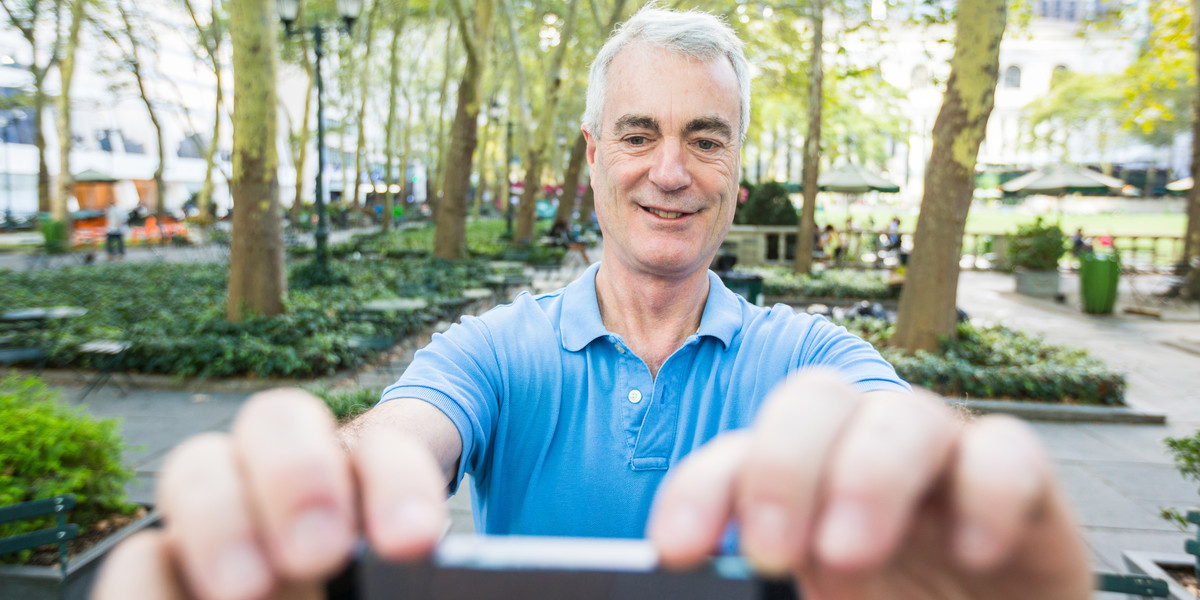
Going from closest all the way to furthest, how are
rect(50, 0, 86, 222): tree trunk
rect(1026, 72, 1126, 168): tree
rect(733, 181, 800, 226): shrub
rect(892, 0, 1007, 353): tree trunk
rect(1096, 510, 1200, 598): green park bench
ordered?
1. rect(1096, 510, 1200, 598): green park bench
2. rect(892, 0, 1007, 353): tree trunk
3. rect(50, 0, 86, 222): tree trunk
4. rect(733, 181, 800, 226): shrub
5. rect(1026, 72, 1126, 168): tree

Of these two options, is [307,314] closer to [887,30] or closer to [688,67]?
[688,67]

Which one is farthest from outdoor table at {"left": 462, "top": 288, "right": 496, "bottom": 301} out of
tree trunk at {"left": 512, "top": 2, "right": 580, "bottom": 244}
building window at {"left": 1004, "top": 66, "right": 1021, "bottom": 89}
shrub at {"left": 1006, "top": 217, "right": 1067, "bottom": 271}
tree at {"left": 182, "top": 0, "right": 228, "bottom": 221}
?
building window at {"left": 1004, "top": 66, "right": 1021, "bottom": 89}

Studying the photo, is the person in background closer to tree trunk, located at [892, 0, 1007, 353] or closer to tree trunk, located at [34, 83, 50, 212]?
tree trunk, located at [34, 83, 50, 212]

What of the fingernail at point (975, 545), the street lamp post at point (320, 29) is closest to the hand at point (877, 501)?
the fingernail at point (975, 545)

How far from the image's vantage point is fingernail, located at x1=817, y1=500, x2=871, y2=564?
467 mm

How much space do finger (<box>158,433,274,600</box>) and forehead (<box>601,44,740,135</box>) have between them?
4.50 ft

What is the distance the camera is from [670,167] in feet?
5.64

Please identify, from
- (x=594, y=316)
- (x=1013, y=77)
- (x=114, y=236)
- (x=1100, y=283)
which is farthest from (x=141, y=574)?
(x=1013, y=77)

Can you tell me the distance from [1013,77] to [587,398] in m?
89.8

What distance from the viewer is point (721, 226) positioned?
1870 millimetres

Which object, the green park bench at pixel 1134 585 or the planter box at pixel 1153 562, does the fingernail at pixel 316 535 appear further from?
the planter box at pixel 1153 562

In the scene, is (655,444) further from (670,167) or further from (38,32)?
(38,32)

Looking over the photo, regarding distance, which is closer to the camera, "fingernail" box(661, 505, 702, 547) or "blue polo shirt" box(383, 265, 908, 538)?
"fingernail" box(661, 505, 702, 547)

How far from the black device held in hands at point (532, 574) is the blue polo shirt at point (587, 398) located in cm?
93
